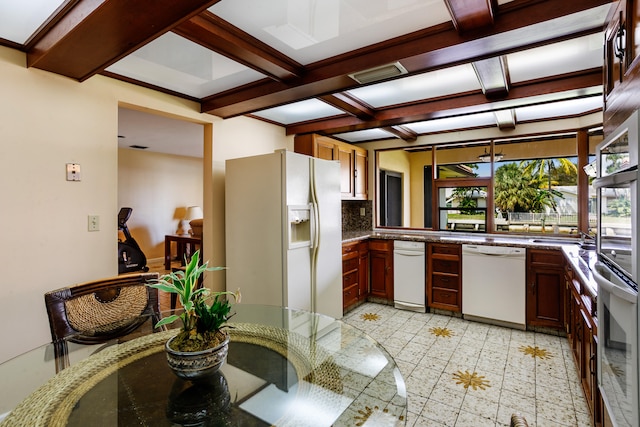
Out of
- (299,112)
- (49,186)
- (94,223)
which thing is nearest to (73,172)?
(49,186)

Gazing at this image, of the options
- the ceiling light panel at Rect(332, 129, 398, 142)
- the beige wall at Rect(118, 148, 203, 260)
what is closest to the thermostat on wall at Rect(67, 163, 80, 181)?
the ceiling light panel at Rect(332, 129, 398, 142)

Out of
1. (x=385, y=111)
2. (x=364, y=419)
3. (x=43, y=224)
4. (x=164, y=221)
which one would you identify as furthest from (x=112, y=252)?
(x=164, y=221)

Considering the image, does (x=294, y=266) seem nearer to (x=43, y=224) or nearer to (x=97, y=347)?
(x=97, y=347)

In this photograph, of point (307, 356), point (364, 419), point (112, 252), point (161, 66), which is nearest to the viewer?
point (364, 419)

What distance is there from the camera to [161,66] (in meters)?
2.30

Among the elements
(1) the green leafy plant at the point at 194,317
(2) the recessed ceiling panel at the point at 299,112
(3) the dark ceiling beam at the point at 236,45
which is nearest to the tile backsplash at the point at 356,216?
(2) the recessed ceiling panel at the point at 299,112

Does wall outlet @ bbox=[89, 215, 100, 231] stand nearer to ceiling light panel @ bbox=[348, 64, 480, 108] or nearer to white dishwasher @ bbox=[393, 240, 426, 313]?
ceiling light panel @ bbox=[348, 64, 480, 108]

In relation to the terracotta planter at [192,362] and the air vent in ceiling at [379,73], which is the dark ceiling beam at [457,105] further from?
the terracotta planter at [192,362]

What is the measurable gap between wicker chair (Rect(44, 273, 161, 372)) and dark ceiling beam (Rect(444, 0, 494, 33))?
2.25m

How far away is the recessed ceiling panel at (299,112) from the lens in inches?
128

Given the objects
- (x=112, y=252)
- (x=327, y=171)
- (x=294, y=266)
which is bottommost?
(x=294, y=266)

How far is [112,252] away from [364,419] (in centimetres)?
235

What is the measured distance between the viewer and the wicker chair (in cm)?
155

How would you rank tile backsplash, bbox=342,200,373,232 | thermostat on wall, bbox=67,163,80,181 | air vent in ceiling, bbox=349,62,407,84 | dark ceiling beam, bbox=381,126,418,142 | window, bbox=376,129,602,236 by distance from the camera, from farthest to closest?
tile backsplash, bbox=342,200,373,232 → dark ceiling beam, bbox=381,126,418,142 → window, bbox=376,129,602,236 → thermostat on wall, bbox=67,163,80,181 → air vent in ceiling, bbox=349,62,407,84
